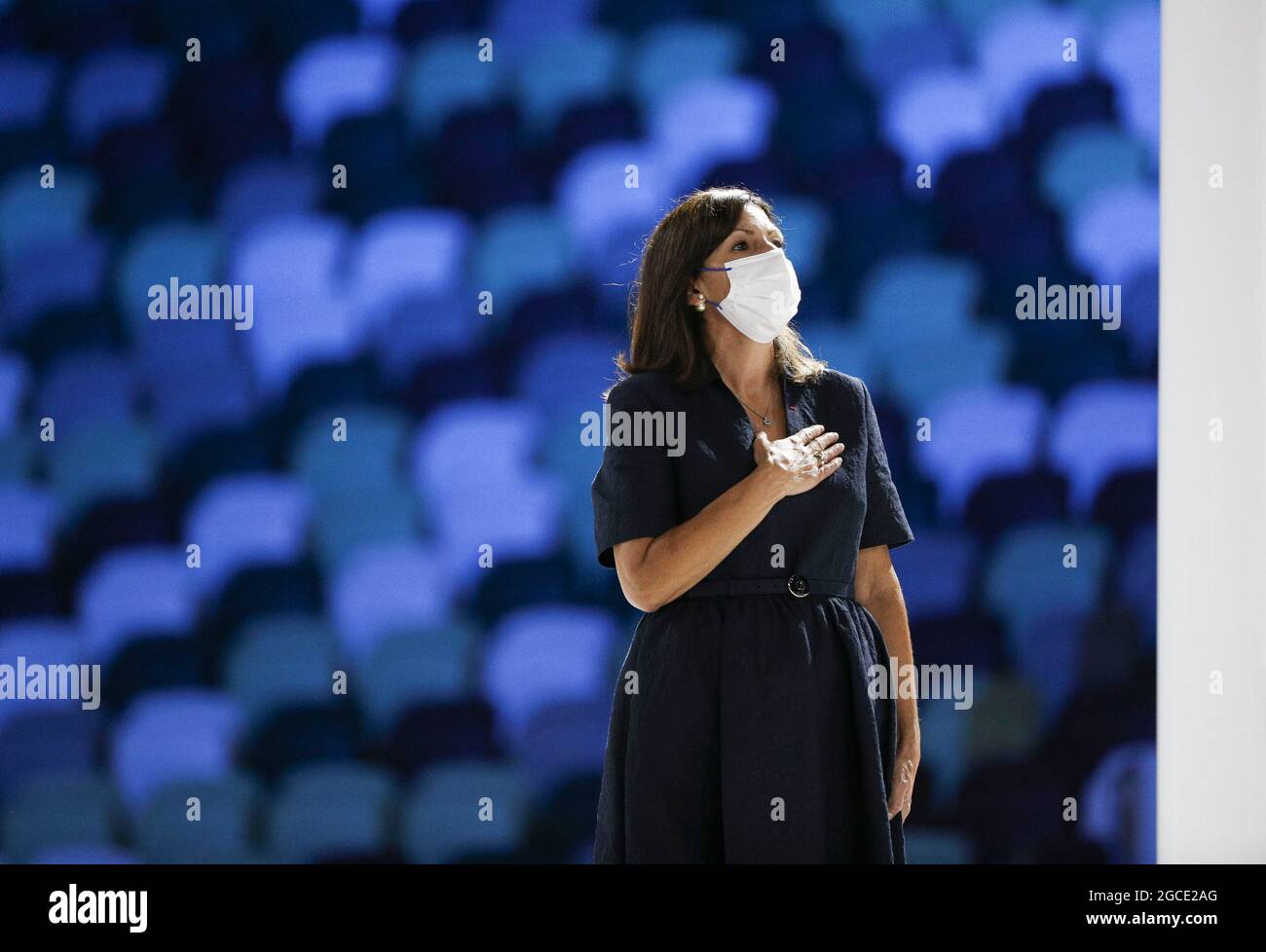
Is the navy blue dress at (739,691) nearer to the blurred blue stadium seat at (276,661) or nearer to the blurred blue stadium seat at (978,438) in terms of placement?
the blurred blue stadium seat at (978,438)

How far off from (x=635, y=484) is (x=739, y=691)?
29 cm

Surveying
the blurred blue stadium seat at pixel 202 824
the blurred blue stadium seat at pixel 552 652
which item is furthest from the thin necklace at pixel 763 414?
the blurred blue stadium seat at pixel 202 824

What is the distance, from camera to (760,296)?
1.85 m

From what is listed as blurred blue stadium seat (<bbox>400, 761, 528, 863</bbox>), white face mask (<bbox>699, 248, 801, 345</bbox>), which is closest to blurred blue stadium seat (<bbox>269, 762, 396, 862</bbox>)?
blurred blue stadium seat (<bbox>400, 761, 528, 863</bbox>)

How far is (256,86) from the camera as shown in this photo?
9.58 feet

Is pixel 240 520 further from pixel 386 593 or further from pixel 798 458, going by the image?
pixel 798 458

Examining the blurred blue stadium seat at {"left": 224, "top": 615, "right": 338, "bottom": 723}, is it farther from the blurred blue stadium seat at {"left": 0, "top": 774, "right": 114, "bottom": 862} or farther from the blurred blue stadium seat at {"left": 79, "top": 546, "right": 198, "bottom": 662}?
the blurred blue stadium seat at {"left": 0, "top": 774, "right": 114, "bottom": 862}

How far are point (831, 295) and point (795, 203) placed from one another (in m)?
0.22

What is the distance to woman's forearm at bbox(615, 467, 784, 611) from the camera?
162 centimetres

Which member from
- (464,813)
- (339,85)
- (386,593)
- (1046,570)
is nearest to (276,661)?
(386,593)

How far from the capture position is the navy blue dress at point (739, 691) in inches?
64.0
